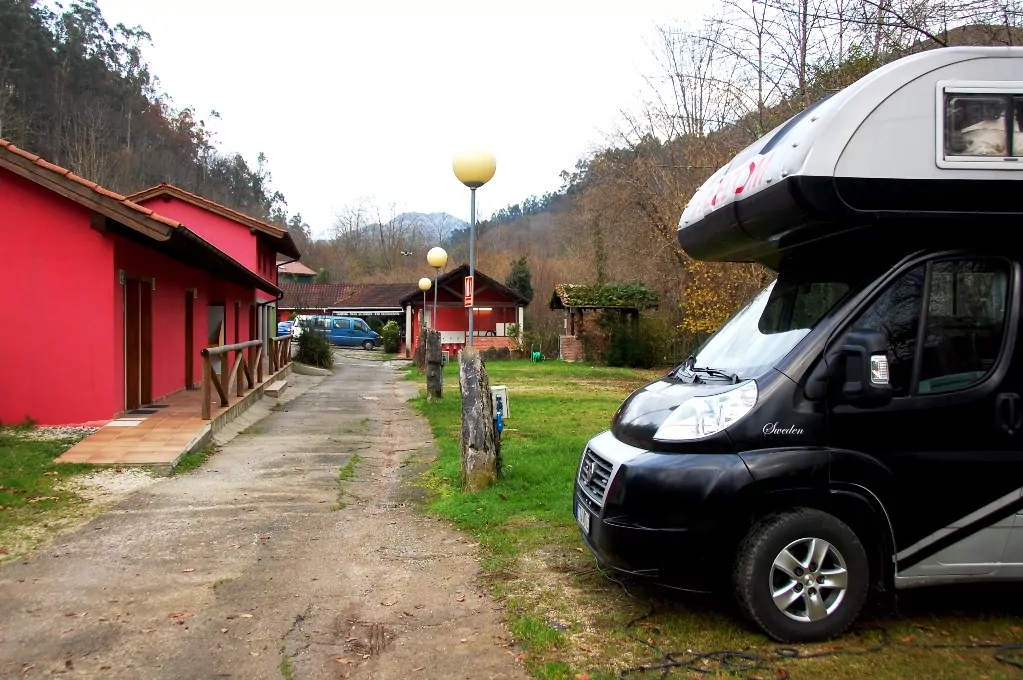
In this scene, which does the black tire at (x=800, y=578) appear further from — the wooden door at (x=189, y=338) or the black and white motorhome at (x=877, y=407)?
the wooden door at (x=189, y=338)

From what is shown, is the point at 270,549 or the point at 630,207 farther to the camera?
the point at 630,207

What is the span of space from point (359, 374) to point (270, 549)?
23002mm

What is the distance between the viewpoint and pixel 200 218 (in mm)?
→ 25688

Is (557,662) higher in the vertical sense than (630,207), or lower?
lower

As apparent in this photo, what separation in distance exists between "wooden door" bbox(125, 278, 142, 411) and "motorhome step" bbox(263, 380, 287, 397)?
5282 mm

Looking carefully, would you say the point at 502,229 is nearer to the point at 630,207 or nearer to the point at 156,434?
the point at 630,207

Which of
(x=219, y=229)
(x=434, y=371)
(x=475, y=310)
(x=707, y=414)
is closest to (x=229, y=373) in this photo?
(x=434, y=371)

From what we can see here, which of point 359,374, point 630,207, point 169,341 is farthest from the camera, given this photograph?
point 359,374

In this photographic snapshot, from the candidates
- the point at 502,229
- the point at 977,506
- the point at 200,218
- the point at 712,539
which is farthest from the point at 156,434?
the point at 502,229

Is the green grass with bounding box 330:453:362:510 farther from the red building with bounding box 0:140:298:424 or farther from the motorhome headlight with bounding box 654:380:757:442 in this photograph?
the motorhome headlight with bounding box 654:380:757:442

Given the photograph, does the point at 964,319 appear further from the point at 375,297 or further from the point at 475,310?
the point at 375,297

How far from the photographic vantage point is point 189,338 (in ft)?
55.9

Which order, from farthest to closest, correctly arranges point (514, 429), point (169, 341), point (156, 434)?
point (169, 341), point (514, 429), point (156, 434)

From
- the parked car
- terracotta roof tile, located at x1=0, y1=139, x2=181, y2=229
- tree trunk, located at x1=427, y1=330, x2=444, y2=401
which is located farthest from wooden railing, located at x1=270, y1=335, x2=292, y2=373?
the parked car
